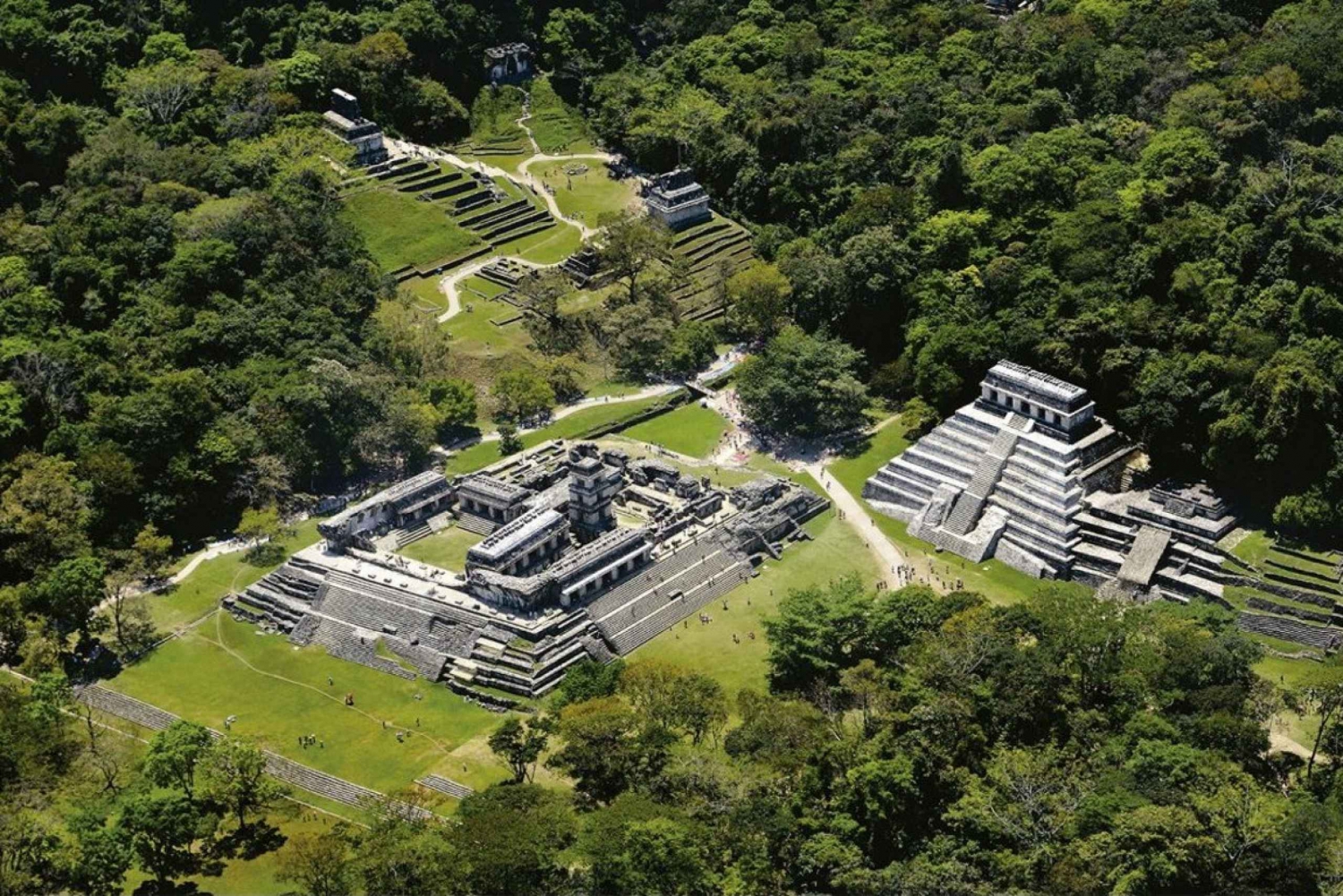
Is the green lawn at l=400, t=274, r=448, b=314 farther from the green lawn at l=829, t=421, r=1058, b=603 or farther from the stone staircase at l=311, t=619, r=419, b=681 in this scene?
the stone staircase at l=311, t=619, r=419, b=681

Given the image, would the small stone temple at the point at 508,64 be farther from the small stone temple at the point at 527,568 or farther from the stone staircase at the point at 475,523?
the stone staircase at the point at 475,523

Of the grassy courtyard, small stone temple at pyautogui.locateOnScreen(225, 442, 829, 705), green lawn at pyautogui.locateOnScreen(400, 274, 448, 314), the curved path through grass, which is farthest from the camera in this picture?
the curved path through grass

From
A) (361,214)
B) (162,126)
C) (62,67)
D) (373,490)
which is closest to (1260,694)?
(373,490)

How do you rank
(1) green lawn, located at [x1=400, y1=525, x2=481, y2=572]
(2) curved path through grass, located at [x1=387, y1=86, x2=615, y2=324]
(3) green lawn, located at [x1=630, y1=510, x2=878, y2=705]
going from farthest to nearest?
(2) curved path through grass, located at [x1=387, y1=86, x2=615, y2=324] → (1) green lawn, located at [x1=400, y1=525, x2=481, y2=572] → (3) green lawn, located at [x1=630, y1=510, x2=878, y2=705]

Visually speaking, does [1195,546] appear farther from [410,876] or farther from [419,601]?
[410,876]

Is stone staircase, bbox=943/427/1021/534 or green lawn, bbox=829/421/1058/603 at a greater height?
stone staircase, bbox=943/427/1021/534

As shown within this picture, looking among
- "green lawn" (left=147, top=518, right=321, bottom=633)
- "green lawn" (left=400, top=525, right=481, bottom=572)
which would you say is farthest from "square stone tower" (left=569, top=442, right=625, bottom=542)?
"green lawn" (left=147, top=518, right=321, bottom=633)
